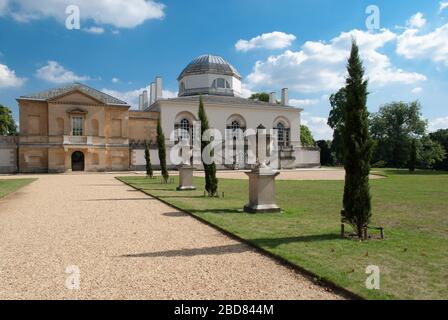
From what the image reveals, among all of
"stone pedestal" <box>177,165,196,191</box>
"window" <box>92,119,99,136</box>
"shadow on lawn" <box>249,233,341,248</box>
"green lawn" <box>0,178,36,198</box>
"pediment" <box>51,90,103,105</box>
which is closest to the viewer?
"shadow on lawn" <box>249,233,341,248</box>

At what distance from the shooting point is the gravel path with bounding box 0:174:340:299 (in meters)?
4.52

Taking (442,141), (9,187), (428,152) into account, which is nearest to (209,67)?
(428,152)

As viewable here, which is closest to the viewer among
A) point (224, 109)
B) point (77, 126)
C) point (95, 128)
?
point (77, 126)

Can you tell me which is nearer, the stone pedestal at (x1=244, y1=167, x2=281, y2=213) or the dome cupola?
the stone pedestal at (x1=244, y1=167, x2=281, y2=213)

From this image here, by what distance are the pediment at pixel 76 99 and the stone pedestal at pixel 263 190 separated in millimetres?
36624

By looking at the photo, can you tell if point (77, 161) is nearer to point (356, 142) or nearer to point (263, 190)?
point (263, 190)

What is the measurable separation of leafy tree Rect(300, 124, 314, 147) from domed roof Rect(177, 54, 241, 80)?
16537mm

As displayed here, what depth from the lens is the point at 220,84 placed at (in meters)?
56.7

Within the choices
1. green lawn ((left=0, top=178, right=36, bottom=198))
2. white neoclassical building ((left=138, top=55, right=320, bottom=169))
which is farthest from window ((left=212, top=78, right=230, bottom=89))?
green lawn ((left=0, top=178, right=36, bottom=198))

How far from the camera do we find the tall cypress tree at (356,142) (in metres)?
7.50

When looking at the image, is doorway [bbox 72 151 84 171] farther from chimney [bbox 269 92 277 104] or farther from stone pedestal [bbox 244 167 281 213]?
stone pedestal [bbox 244 167 281 213]

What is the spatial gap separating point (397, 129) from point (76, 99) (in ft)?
134
